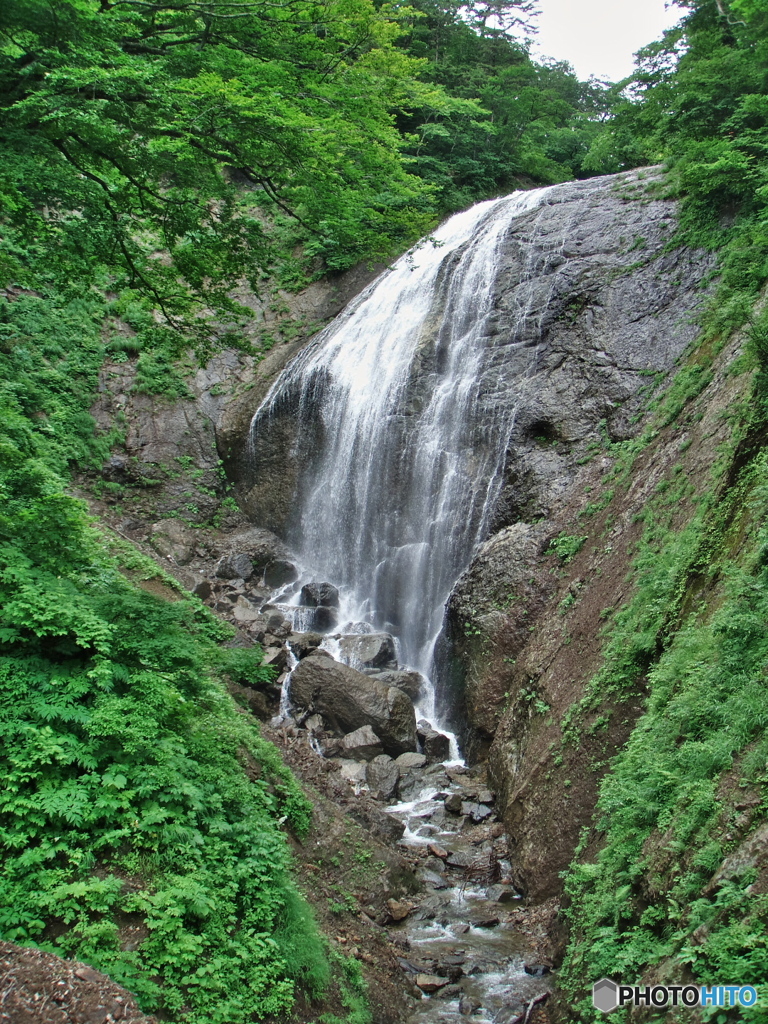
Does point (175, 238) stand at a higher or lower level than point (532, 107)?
lower

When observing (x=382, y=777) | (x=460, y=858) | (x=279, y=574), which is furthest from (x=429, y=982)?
(x=279, y=574)

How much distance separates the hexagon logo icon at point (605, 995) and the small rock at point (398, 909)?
2.69 m

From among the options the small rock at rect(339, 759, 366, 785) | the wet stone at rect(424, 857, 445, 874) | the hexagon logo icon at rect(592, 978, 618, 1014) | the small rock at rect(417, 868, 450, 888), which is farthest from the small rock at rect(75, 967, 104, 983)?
the small rock at rect(339, 759, 366, 785)

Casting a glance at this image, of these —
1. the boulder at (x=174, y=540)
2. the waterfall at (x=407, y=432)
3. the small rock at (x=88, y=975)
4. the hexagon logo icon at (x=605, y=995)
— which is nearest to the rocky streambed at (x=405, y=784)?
the boulder at (x=174, y=540)

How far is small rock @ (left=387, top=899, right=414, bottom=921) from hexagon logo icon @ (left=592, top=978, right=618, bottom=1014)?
269 cm

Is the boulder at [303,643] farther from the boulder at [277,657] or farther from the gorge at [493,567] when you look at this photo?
the boulder at [277,657]

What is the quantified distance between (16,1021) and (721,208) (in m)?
14.7

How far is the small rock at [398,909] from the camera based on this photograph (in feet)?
21.1

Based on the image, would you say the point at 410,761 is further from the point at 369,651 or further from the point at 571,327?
the point at 571,327

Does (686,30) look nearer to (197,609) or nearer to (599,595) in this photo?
(599,595)

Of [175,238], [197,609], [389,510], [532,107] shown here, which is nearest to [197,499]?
[389,510]

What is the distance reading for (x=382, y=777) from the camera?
9406 mm

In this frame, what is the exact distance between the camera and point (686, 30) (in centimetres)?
1508

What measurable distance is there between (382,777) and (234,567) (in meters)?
8.52
